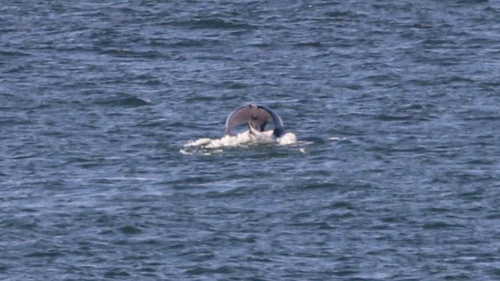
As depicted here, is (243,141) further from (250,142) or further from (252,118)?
(252,118)

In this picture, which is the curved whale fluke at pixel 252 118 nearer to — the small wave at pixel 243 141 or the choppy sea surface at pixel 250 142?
the small wave at pixel 243 141

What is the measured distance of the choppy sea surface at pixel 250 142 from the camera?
3184 centimetres

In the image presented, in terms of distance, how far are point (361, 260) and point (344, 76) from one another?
18.5m

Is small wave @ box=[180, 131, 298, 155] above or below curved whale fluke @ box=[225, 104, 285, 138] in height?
below

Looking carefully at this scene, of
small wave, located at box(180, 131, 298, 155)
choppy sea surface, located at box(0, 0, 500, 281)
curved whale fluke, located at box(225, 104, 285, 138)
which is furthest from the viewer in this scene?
curved whale fluke, located at box(225, 104, 285, 138)

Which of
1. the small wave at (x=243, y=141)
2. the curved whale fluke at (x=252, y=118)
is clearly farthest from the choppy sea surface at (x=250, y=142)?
the curved whale fluke at (x=252, y=118)

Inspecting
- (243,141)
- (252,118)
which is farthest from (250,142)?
(252,118)

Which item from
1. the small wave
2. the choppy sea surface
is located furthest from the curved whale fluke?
the choppy sea surface

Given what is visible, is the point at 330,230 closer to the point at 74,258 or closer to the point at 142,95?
the point at 74,258

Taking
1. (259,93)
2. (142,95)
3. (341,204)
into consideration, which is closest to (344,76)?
(259,93)

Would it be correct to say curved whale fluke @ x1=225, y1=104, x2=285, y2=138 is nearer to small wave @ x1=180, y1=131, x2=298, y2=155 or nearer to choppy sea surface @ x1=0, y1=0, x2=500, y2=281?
small wave @ x1=180, y1=131, x2=298, y2=155

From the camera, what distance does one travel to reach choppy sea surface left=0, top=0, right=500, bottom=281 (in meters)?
31.8

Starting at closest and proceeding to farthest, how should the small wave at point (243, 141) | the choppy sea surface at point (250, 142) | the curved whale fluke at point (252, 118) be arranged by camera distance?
the choppy sea surface at point (250, 142) < the small wave at point (243, 141) < the curved whale fluke at point (252, 118)

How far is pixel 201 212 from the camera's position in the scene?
34.7 meters
